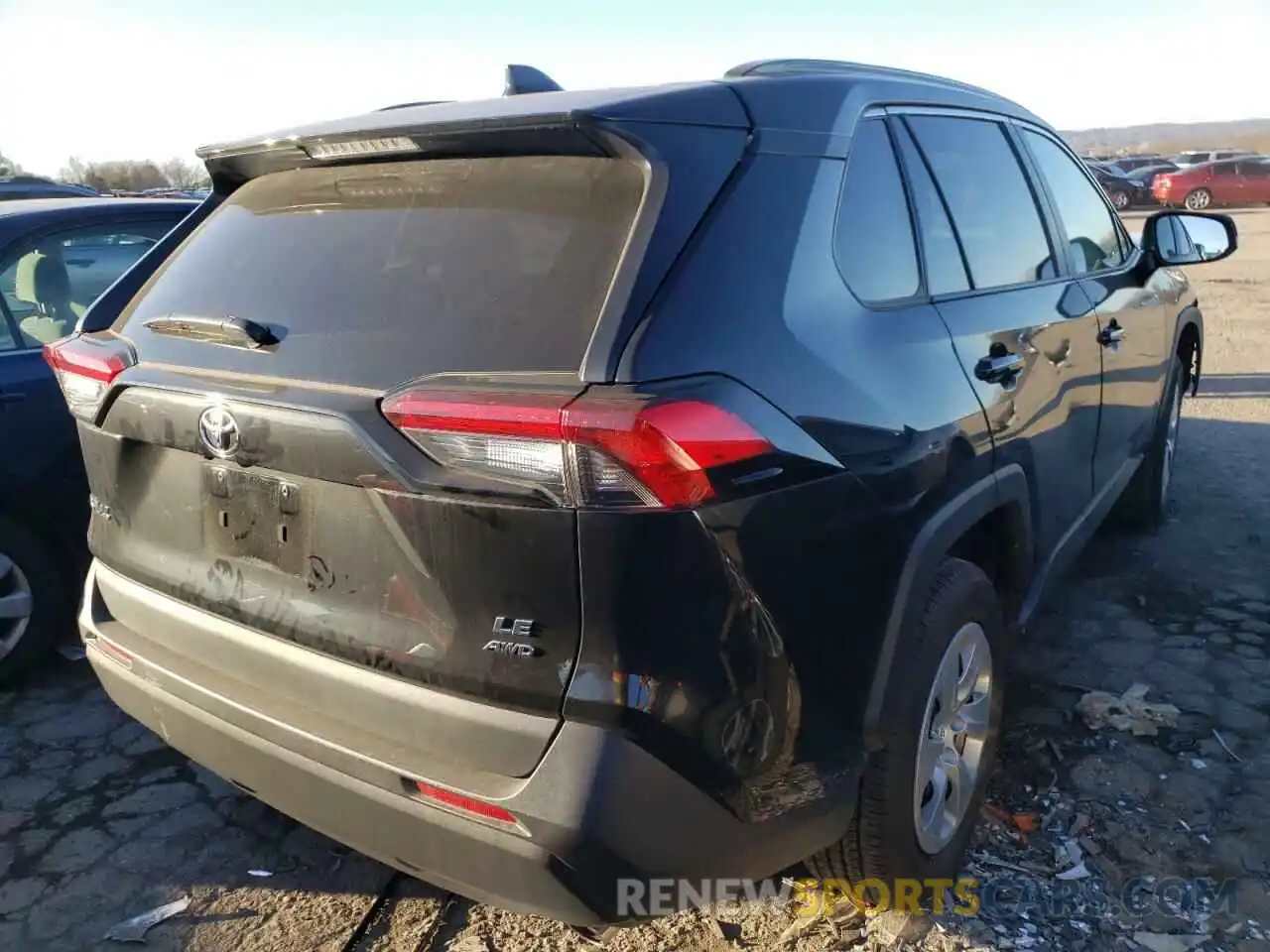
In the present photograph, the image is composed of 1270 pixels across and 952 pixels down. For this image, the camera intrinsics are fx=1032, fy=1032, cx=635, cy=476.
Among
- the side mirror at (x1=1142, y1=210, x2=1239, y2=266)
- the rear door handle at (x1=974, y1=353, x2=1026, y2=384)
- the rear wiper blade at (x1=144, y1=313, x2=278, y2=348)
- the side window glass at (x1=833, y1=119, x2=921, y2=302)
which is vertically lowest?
the rear door handle at (x1=974, y1=353, x2=1026, y2=384)

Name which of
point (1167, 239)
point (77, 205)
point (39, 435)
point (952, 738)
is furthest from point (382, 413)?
point (1167, 239)

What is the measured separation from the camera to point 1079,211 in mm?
3773

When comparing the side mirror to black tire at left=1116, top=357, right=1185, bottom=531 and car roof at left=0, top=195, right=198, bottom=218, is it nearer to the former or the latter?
black tire at left=1116, top=357, right=1185, bottom=531

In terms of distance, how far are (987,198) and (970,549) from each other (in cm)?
108

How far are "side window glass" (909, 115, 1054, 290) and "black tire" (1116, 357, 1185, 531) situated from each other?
181 centimetres

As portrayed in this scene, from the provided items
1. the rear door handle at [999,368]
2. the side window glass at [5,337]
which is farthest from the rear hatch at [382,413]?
the side window glass at [5,337]

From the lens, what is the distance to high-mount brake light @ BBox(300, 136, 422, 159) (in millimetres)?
2107

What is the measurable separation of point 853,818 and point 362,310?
1.46m

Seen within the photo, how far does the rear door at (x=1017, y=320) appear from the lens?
2615mm

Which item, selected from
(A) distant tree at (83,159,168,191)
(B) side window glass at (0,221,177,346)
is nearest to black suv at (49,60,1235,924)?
(B) side window glass at (0,221,177,346)

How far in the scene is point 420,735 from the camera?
184 centimetres

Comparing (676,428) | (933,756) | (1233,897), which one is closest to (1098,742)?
(1233,897)

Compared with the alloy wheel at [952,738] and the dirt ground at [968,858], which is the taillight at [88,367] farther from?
the alloy wheel at [952,738]

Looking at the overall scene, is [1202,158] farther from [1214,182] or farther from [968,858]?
[968,858]
